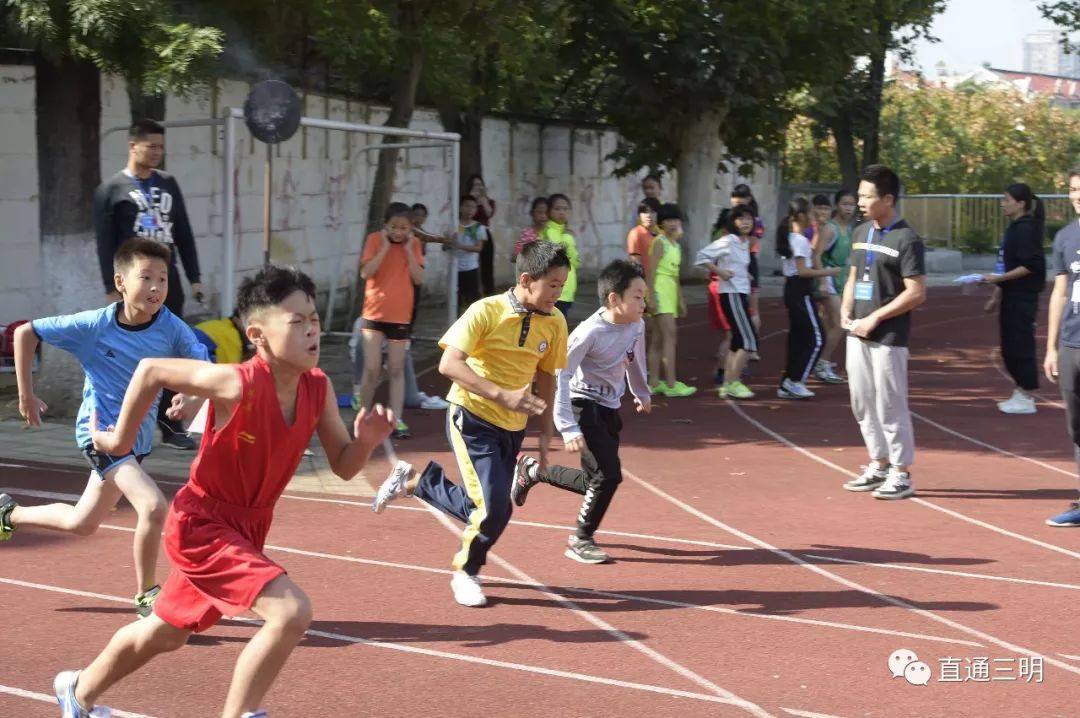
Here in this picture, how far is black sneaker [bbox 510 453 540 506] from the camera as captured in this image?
766 centimetres

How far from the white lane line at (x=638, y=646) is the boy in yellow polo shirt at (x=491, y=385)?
0.42 metres

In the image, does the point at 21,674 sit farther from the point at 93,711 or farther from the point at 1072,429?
the point at 1072,429

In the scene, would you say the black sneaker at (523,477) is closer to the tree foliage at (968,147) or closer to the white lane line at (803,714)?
the white lane line at (803,714)

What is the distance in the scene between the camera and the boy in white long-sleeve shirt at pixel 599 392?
305 inches

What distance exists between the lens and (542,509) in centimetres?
931

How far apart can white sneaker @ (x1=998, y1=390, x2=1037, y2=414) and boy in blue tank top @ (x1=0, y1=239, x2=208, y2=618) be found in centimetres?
889

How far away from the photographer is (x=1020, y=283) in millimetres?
13141

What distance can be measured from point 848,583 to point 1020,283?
6433 mm

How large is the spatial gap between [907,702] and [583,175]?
24.6 meters

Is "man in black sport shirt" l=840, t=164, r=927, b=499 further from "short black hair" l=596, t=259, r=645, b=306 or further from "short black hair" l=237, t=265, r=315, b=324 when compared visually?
"short black hair" l=237, t=265, r=315, b=324

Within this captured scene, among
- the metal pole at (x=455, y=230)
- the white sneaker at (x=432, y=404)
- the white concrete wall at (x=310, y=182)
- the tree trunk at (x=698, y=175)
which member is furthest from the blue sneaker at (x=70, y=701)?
the tree trunk at (x=698, y=175)

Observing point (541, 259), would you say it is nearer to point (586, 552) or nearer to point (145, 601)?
point (586, 552)

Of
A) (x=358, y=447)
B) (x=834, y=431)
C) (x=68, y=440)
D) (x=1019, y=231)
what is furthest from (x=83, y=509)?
(x=1019, y=231)

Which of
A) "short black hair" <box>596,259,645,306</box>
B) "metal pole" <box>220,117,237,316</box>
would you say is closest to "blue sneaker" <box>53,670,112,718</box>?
"short black hair" <box>596,259,645,306</box>
